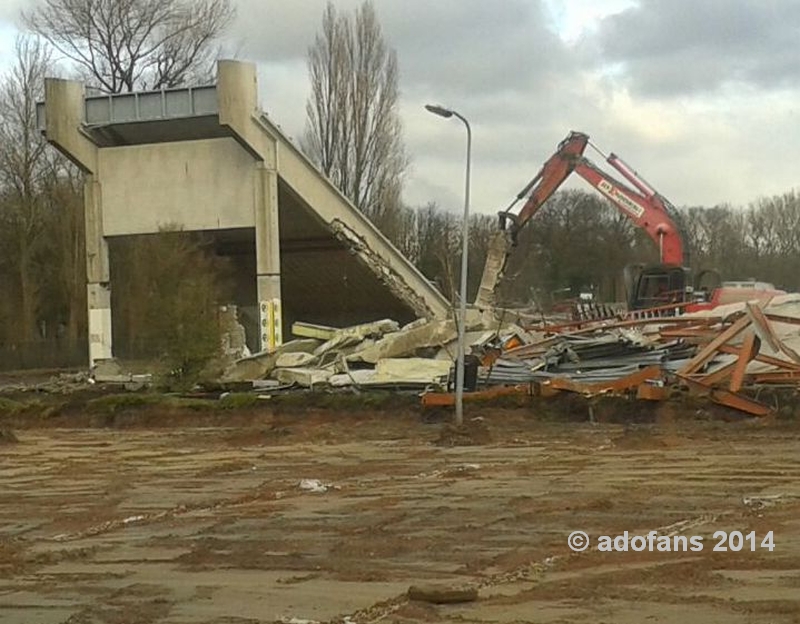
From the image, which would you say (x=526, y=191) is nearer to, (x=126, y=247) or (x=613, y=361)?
(x=613, y=361)

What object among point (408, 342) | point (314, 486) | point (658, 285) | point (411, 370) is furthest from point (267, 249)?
point (314, 486)

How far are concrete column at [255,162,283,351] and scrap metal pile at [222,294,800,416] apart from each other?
5060 mm

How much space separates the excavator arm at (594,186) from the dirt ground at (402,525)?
49.1ft

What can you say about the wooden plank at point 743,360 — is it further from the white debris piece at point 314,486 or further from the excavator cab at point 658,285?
the excavator cab at point 658,285

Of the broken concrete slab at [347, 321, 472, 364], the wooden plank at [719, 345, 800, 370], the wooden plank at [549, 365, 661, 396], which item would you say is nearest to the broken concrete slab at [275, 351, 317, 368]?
the broken concrete slab at [347, 321, 472, 364]

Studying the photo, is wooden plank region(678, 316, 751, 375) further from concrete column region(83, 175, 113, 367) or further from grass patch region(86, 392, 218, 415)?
concrete column region(83, 175, 113, 367)

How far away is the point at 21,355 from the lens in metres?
58.2

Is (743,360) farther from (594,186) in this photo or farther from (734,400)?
(594,186)

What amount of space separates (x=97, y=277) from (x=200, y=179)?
525cm

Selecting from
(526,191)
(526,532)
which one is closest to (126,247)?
(526,191)

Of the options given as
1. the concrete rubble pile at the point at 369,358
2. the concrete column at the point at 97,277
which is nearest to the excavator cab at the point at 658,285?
the concrete rubble pile at the point at 369,358

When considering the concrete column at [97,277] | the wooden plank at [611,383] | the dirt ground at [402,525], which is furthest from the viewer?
the concrete column at [97,277]

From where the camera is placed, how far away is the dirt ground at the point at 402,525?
9.95 metres

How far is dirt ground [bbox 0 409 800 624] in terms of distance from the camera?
9953mm
